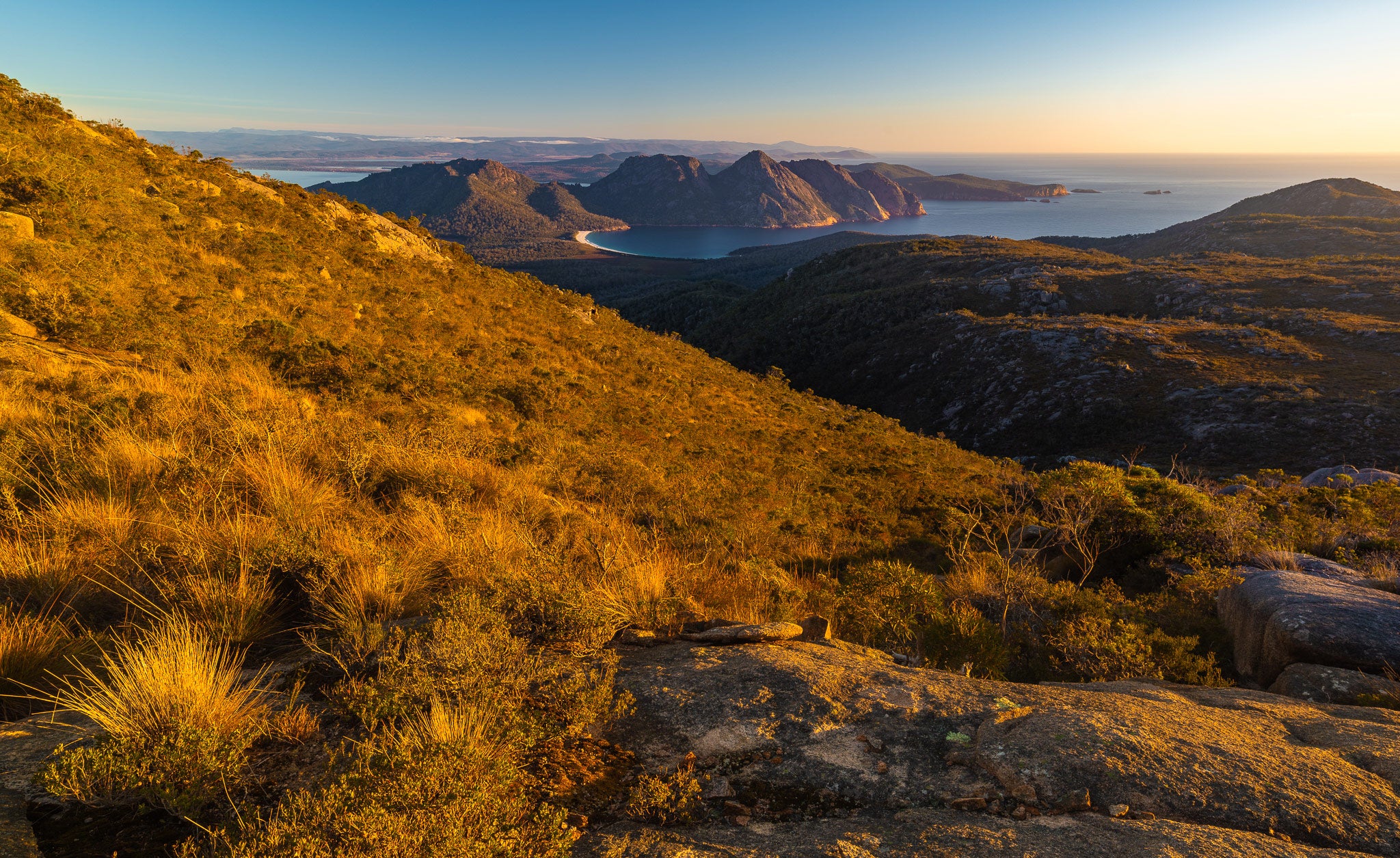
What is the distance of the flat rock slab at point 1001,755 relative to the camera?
2.25m

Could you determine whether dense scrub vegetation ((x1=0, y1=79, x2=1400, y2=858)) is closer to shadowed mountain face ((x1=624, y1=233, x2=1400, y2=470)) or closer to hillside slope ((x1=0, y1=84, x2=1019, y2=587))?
hillside slope ((x1=0, y1=84, x2=1019, y2=587))

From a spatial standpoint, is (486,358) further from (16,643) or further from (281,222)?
(16,643)

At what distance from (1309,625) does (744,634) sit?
577 centimetres

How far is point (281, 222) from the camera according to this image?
18922 mm

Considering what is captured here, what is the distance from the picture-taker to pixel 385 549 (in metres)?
3.99

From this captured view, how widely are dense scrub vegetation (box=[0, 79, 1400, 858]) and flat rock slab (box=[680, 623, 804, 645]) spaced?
285 millimetres

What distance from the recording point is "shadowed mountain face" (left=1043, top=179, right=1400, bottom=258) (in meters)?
63.3

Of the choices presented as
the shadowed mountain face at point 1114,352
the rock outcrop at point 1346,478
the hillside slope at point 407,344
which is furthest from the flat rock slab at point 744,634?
the shadowed mountain face at point 1114,352

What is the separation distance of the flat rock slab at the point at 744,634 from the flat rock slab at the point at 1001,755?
32cm

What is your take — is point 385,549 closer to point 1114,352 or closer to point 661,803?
point 661,803

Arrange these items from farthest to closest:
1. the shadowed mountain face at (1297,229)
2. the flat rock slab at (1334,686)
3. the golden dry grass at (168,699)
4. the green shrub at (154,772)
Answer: the shadowed mountain face at (1297,229) → the flat rock slab at (1334,686) → the golden dry grass at (168,699) → the green shrub at (154,772)

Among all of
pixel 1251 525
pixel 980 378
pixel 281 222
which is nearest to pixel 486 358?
pixel 281 222

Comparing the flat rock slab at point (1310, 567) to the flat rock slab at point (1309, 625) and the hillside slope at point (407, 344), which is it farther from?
the hillside slope at point (407, 344)

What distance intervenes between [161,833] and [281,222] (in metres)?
22.8
